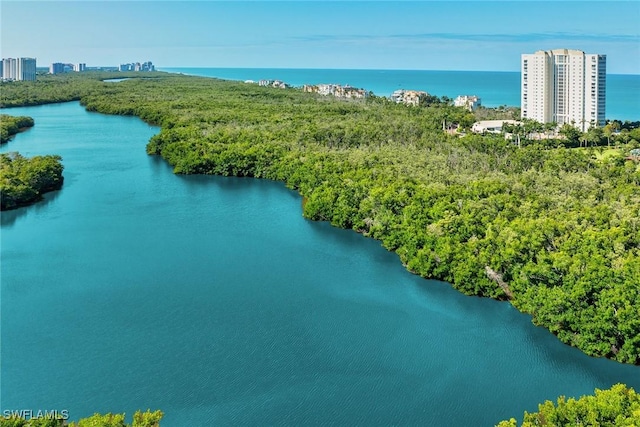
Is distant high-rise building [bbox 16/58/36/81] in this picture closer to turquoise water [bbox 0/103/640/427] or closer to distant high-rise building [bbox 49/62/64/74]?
distant high-rise building [bbox 49/62/64/74]

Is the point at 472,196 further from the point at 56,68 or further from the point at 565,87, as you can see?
the point at 56,68

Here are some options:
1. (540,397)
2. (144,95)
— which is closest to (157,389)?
(540,397)

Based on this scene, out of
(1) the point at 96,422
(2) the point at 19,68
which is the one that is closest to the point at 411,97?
(1) the point at 96,422

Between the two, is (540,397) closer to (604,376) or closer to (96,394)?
(604,376)

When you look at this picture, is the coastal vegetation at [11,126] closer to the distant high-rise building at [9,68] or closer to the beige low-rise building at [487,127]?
the beige low-rise building at [487,127]

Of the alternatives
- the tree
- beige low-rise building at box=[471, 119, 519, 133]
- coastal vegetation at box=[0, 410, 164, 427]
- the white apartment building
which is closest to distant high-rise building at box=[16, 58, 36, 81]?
the white apartment building

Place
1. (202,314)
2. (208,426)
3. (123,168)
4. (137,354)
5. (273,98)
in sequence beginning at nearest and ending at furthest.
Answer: (208,426), (137,354), (202,314), (123,168), (273,98)
